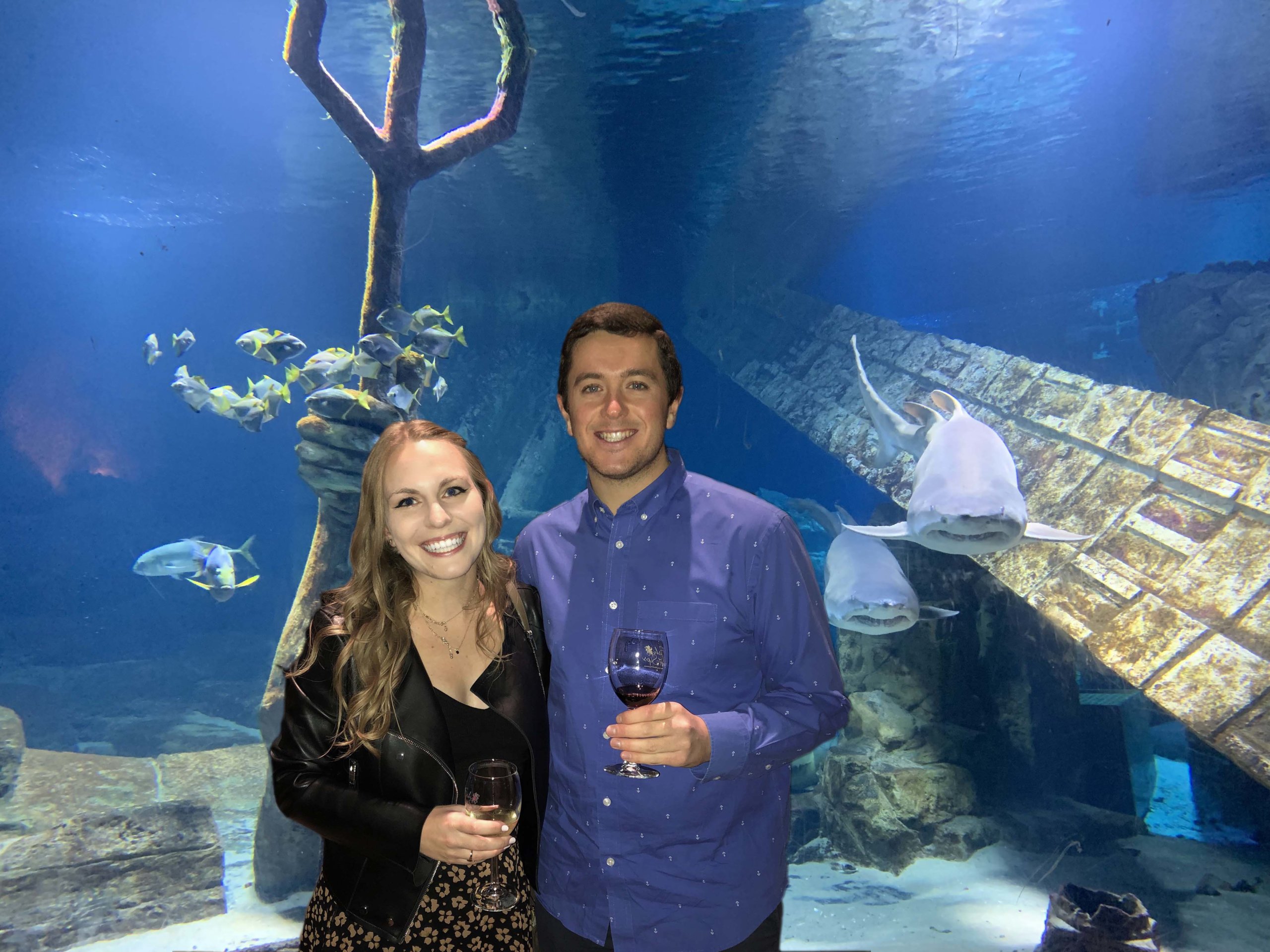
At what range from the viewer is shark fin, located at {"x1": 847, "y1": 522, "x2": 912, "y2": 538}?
214 inches

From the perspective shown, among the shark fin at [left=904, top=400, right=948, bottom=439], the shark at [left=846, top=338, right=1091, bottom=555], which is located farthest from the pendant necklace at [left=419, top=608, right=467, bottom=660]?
the shark fin at [left=904, top=400, right=948, bottom=439]

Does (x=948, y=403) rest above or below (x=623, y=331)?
above

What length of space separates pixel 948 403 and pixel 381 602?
610 centimetres

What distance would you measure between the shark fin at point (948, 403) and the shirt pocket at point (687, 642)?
415 centimetres

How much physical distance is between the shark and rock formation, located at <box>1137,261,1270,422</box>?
8.06 m

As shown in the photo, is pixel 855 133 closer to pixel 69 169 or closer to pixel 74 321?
pixel 69 169

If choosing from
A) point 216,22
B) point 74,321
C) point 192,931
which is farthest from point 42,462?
point 192,931

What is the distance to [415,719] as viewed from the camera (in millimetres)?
1925

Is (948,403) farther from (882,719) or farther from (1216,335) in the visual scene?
(1216,335)

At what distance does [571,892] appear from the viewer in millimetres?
2027

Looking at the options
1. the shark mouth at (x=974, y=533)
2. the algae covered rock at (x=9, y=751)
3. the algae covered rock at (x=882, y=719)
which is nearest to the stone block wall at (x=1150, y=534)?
the shark mouth at (x=974, y=533)

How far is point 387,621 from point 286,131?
18.9 meters

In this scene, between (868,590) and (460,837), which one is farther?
(868,590)

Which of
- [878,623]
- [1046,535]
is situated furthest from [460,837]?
[878,623]
